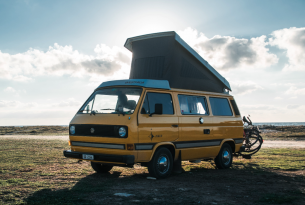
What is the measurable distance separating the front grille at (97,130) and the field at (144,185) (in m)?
1.15

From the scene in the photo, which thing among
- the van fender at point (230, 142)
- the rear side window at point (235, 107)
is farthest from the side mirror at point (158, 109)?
the rear side window at point (235, 107)

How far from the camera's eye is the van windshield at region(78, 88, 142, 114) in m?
7.65

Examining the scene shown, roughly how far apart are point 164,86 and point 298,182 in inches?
165

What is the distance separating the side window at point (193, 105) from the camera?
8.74m

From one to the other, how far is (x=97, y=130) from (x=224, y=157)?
4.83 metres

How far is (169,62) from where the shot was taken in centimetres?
1007

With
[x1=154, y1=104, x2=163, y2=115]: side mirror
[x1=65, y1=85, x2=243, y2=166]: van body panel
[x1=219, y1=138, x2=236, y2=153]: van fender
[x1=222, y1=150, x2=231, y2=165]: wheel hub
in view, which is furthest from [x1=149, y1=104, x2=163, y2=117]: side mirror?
[x1=222, y1=150, x2=231, y2=165]: wheel hub

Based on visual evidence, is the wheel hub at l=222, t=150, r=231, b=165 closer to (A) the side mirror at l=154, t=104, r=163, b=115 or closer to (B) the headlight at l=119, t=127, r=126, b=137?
(A) the side mirror at l=154, t=104, r=163, b=115

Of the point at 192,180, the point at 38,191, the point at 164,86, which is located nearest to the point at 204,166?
the point at 192,180

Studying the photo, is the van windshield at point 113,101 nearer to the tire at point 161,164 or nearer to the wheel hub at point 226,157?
the tire at point 161,164

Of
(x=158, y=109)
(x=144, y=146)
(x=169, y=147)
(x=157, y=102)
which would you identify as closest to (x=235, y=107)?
(x=169, y=147)

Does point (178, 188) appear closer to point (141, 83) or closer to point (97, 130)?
point (97, 130)

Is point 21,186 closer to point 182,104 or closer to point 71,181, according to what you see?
point 71,181

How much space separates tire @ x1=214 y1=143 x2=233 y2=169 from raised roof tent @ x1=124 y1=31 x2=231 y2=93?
2.27 metres
